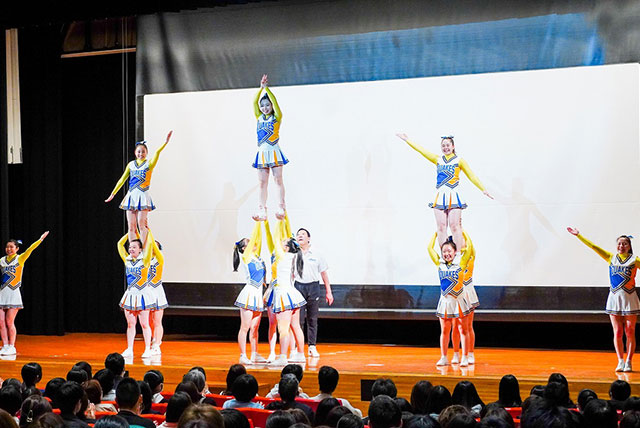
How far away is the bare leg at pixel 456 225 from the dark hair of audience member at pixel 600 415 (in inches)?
193

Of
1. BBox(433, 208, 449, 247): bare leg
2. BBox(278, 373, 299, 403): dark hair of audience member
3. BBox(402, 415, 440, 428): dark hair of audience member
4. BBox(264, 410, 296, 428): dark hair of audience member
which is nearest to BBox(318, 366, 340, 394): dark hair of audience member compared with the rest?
BBox(278, 373, 299, 403): dark hair of audience member

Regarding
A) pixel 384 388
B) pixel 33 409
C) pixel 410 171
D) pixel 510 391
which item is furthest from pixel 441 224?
pixel 33 409

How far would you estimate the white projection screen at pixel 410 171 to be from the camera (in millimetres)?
9289

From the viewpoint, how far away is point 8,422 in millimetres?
2773

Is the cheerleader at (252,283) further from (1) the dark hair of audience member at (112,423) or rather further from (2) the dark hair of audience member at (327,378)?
(1) the dark hair of audience member at (112,423)

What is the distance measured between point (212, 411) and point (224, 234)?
296 inches

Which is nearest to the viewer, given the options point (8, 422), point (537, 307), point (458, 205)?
point (8, 422)

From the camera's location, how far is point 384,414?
12.0 feet

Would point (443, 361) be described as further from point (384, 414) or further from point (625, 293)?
point (384, 414)

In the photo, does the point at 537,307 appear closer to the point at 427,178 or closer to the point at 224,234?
the point at 427,178

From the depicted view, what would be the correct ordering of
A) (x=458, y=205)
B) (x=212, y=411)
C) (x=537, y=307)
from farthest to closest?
(x=537, y=307) → (x=458, y=205) → (x=212, y=411)

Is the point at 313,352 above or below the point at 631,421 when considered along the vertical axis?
below

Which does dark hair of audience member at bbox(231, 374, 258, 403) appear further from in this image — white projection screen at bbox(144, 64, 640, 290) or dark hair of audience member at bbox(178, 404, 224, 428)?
white projection screen at bbox(144, 64, 640, 290)

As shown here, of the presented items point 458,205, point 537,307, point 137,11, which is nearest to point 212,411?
point 458,205
